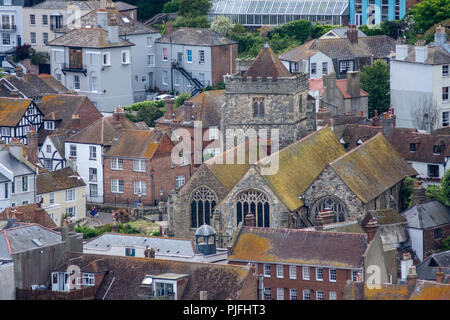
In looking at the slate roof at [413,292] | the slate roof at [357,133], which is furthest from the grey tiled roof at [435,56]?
the slate roof at [413,292]

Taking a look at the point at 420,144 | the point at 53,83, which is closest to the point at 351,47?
the point at 53,83

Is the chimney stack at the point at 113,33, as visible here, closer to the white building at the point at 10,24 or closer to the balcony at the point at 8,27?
the white building at the point at 10,24

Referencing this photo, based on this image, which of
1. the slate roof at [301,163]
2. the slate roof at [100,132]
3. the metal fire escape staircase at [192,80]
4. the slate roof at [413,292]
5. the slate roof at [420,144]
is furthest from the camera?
the metal fire escape staircase at [192,80]

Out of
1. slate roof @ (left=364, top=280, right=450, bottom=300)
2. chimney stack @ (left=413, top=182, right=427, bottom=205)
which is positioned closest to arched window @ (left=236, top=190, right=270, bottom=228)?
chimney stack @ (left=413, top=182, right=427, bottom=205)

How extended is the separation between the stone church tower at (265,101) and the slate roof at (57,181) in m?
10.8

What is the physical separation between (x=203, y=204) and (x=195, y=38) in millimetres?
41473

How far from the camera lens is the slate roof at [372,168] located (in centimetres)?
8000

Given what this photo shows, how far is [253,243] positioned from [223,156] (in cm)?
1048

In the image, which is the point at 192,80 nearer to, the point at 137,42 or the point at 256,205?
the point at 137,42

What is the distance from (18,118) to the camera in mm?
101750
